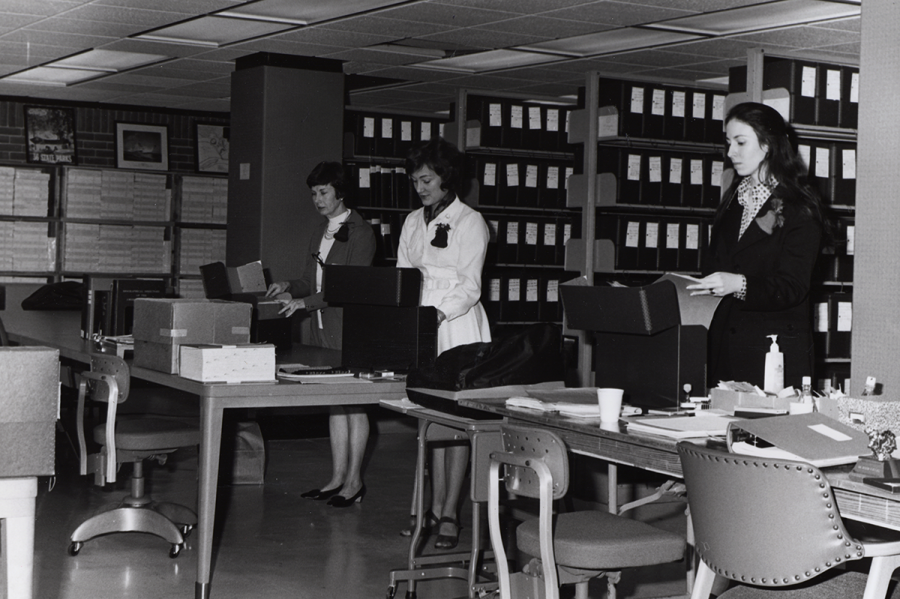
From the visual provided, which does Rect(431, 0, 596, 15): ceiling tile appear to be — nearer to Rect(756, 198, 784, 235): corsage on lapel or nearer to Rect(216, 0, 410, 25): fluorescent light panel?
Rect(216, 0, 410, 25): fluorescent light panel

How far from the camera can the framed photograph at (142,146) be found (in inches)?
388

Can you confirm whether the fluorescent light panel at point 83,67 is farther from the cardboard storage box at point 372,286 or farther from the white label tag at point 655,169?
the cardboard storage box at point 372,286

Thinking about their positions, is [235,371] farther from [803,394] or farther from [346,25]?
[346,25]

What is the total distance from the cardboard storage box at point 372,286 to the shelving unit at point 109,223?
6.20 metres

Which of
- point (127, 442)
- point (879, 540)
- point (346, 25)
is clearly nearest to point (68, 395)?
point (346, 25)

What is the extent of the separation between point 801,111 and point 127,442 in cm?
336

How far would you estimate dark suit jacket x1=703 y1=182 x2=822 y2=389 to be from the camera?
308 cm

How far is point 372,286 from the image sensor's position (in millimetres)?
3807

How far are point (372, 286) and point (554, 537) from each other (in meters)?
1.47

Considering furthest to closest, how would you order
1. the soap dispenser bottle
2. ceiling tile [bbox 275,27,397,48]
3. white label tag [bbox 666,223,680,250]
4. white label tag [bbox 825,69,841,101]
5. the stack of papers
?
white label tag [bbox 666,223,680,250]
ceiling tile [bbox 275,27,397,48]
white label tag [bbox 825,69,841,101]
the soap dispenser bottle
the stack of papers

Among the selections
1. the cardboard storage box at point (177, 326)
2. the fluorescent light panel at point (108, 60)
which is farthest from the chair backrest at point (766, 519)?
the fluorescent light panel at point (108, 60)

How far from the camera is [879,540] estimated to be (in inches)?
80.0

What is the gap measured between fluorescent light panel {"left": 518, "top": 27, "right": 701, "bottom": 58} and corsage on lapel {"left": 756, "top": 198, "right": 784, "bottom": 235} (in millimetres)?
3410

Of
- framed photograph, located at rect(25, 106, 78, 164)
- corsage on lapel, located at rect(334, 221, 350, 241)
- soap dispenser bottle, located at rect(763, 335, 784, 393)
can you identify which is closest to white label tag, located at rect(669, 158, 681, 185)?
corsage on lapel, located at rect(334, 221, 350, 241)
